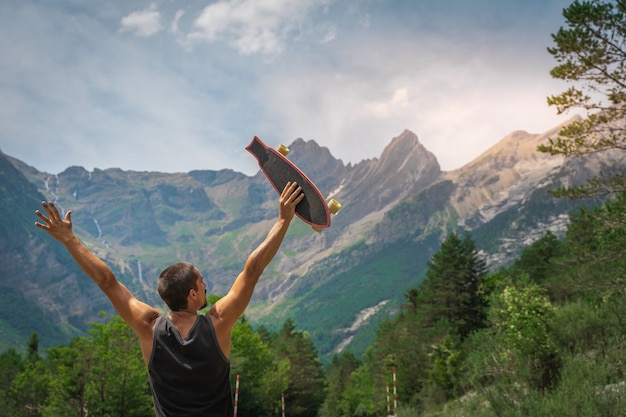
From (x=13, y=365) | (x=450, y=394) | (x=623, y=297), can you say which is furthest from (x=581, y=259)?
(x=13, y=365)

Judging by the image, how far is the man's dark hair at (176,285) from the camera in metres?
2.99

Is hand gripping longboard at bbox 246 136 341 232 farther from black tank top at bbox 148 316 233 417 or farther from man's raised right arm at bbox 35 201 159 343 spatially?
man's raised right arm at bbox 35 201 159 343

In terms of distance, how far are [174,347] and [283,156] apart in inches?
57.4

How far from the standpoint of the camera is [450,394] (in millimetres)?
28781

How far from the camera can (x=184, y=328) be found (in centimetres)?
301

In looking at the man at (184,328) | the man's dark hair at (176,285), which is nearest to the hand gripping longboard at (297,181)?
the man at (184,328)

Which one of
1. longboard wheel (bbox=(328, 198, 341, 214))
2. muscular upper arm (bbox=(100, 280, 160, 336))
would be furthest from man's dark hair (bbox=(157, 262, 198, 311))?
longboard wheel (bbox=(328, 198, 341, 214))

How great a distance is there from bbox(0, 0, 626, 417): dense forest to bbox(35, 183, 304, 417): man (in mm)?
8798

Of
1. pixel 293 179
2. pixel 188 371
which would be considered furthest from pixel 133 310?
pixel 293 179

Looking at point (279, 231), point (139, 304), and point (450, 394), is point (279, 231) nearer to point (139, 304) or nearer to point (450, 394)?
point (139, 304)

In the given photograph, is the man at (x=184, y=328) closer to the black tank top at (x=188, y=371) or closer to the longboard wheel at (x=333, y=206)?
the black tank top at (x=188, y=371)

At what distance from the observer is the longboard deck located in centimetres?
319

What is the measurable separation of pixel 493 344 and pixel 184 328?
1534 cm

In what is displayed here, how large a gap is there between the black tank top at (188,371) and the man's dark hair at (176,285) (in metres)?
0.15
